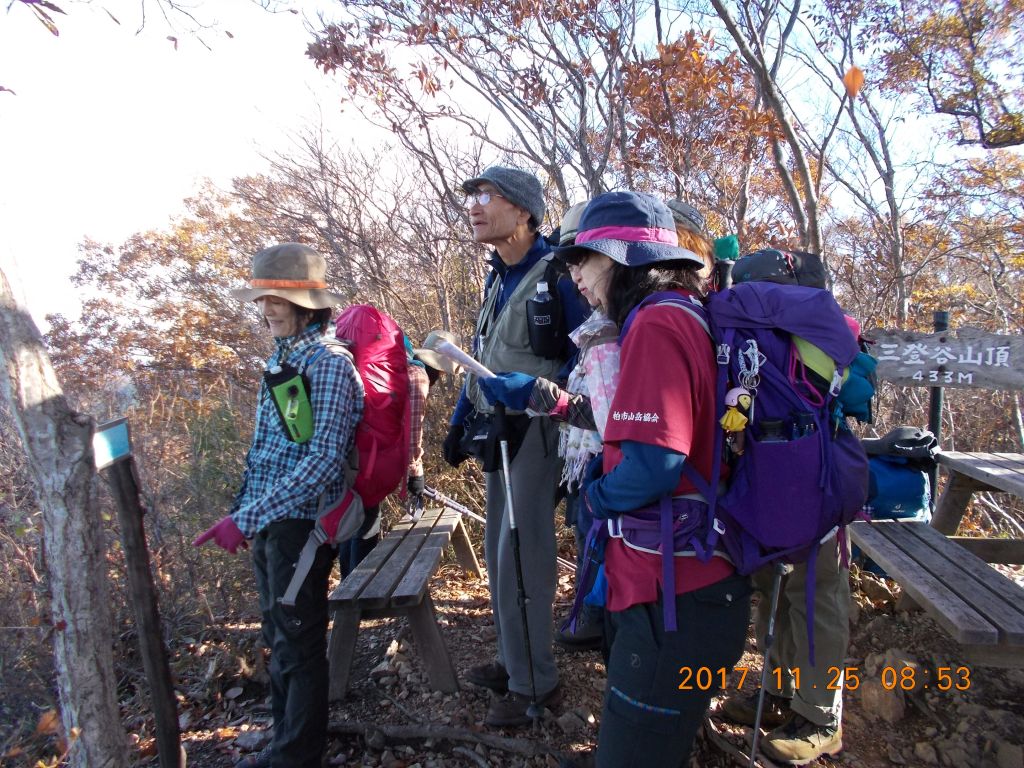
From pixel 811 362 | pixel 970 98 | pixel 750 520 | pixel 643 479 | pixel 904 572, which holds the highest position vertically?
pixel 970 98

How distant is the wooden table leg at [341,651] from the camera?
113 inches

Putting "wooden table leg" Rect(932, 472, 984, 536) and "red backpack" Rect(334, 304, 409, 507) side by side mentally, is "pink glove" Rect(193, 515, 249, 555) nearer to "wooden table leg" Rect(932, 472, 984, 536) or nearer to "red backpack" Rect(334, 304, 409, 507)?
"red backpack" Rect(334, 304, 409, 507)

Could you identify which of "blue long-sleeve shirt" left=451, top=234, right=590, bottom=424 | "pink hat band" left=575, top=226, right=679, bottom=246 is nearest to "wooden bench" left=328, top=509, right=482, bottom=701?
"blue long-sleeve shirt" left=451, top=234, right=590, bottom=424

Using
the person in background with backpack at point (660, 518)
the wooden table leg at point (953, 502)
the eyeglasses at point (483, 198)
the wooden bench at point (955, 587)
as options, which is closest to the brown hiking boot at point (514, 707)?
the person in background with backpack at point (660, 518)

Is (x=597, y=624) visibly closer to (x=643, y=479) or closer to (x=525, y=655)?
(x=525, y=655)

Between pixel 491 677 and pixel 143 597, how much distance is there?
4.74 ft

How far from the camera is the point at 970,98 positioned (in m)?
7.86

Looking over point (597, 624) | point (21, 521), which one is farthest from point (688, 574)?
point (21, 521)

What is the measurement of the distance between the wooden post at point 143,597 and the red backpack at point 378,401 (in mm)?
730

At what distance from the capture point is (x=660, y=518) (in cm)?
150

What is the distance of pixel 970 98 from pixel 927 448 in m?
6.87

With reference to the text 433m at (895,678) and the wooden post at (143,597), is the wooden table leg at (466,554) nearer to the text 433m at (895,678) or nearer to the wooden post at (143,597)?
the text 433m at (895,678)

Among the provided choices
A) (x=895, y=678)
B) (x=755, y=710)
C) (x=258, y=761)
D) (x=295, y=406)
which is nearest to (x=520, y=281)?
(x=295, y=406)

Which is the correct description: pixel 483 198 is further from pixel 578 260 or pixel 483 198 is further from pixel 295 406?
pixel 295 406
